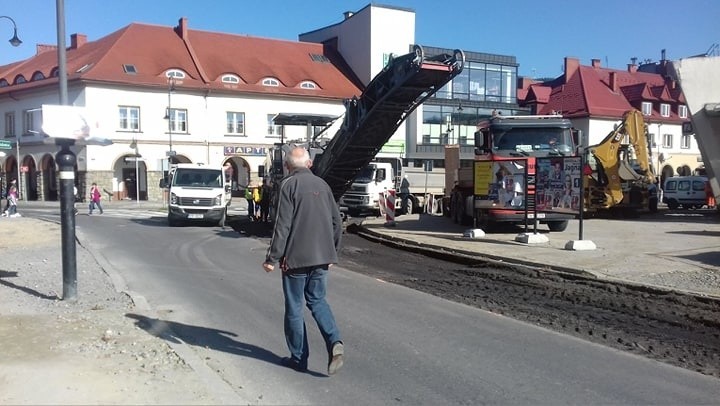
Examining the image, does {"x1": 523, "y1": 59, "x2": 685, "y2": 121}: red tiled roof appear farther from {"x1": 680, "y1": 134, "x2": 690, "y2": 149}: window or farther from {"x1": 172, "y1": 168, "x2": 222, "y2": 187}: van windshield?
{"x1": 172, "y1": 168, "x2": 222, "y2": 187}: van windshield

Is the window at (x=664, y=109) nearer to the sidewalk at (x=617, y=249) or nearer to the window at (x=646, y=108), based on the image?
the window at (x=646, y=108)

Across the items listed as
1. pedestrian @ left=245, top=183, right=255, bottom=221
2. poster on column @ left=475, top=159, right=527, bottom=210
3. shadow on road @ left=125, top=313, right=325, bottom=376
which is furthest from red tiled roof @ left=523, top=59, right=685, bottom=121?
shadow on road @ left=125, top=313, right=325, bottom=376

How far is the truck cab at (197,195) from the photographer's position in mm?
21906

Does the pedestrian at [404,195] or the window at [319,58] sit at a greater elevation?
the window at [319,58]

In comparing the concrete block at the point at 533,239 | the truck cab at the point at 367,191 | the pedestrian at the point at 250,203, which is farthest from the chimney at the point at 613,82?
the concrete block at the point at 533,239

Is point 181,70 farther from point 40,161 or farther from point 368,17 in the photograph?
point 368,17

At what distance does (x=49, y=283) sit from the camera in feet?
31.6

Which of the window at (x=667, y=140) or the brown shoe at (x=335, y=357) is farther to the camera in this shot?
the window at (x=667, y=140)

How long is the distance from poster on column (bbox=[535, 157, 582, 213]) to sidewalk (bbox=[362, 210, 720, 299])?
889 millimetres

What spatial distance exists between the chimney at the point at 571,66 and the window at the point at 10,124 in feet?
163

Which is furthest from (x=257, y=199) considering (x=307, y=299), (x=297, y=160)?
(x=307, y=299)

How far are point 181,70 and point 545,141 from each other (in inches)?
1438

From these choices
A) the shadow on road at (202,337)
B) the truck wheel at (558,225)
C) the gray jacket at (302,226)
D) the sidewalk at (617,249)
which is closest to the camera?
the gray jacket at (302,226)

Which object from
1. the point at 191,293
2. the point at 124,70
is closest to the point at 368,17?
the point at 124,70
